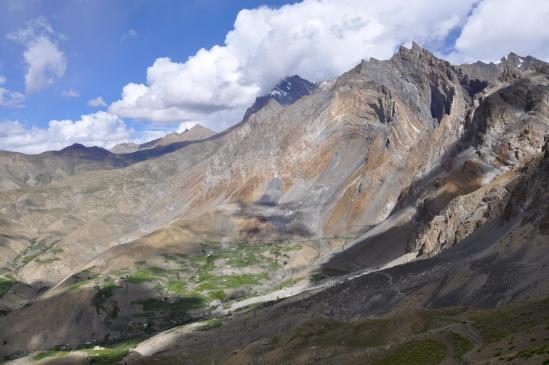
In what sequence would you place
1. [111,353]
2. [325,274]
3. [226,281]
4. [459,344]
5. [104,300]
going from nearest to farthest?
[459,344] < [111,353] < [325,274] < [104,300] < [226,281]

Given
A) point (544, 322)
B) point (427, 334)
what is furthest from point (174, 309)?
point (544, 322)

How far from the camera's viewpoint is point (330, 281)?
13838 centimetres

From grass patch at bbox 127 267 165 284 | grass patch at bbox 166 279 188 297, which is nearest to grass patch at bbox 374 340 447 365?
grass patch at bbox 166 279 188 297

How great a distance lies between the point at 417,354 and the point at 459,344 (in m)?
4.17

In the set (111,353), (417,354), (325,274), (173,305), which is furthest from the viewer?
(173,305)

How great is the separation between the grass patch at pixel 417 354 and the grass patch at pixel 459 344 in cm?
110

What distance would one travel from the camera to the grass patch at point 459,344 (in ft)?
175

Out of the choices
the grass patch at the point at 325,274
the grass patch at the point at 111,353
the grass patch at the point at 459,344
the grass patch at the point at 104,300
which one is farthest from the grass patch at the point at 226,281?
the grass patch at the point at 459,344

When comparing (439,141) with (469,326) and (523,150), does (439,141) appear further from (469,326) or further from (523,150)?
(469,326)

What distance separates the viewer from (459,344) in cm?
5588

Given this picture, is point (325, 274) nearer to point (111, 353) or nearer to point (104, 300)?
point (111, 353)

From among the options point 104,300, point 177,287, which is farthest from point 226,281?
point 104,300

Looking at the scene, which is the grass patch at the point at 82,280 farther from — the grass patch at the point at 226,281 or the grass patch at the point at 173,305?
the grass patch at the point at 226,281

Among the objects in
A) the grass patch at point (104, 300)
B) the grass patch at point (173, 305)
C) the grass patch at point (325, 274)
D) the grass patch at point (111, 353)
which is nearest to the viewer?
the grass patch at point (111, 353)
